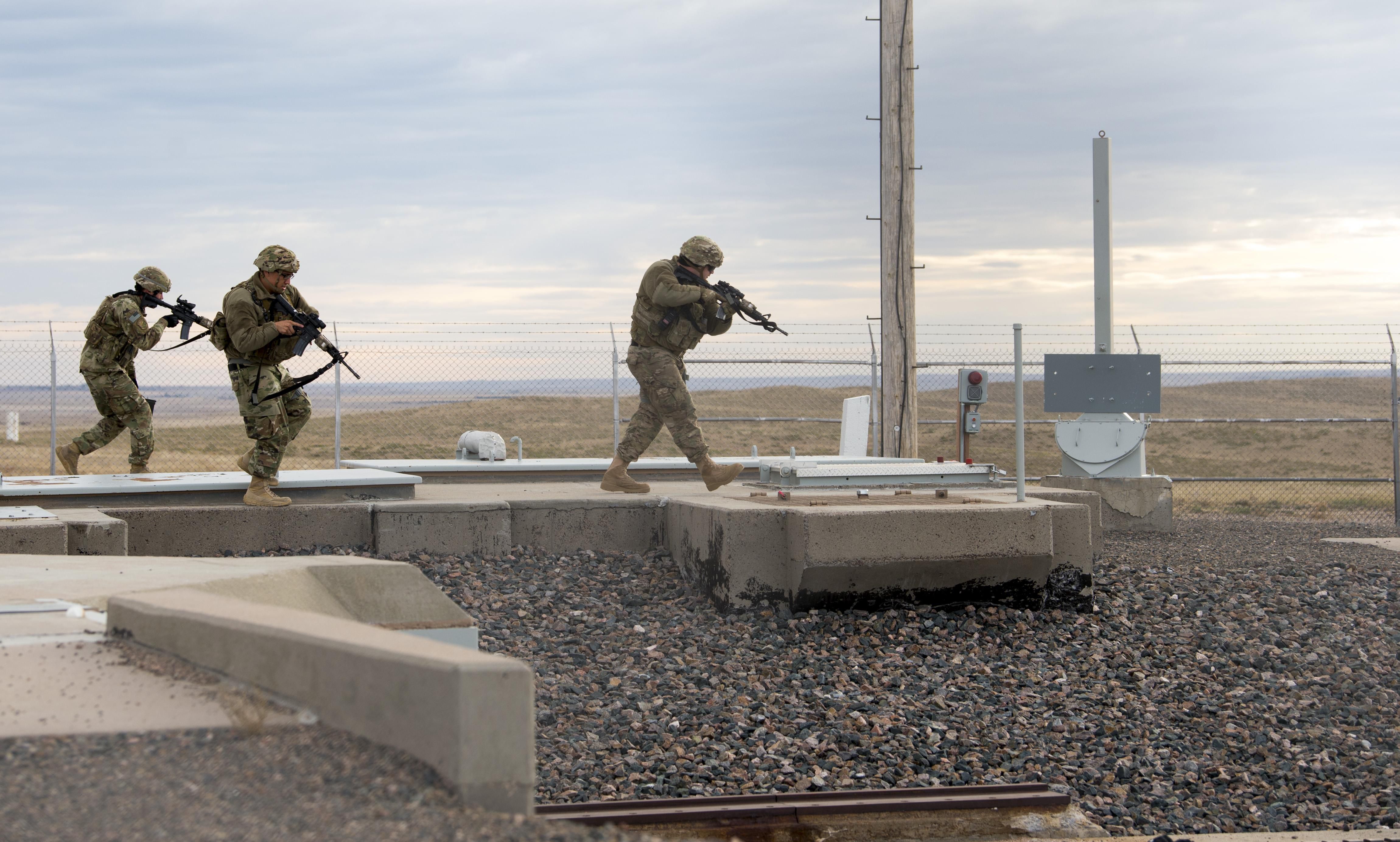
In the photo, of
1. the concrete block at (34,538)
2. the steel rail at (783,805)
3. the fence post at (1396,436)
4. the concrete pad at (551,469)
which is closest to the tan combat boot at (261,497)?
the concrete block at (34,538)

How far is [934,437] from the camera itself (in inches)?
1649

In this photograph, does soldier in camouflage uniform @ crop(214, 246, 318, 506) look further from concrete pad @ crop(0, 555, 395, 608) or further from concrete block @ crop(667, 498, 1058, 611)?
concrete block @ crop(667, 498, 1058, 611)

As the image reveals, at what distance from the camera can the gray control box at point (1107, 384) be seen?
10.4 meters

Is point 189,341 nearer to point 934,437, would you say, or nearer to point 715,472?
point 715,472

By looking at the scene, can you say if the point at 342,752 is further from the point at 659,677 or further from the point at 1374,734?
the point at 1374,734

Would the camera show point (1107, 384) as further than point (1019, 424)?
Yes

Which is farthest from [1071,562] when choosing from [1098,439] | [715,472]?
[1098,439]

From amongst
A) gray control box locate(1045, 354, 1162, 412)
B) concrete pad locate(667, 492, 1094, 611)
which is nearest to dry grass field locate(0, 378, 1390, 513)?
gray control box locate(1045, 354, 1162, 412)

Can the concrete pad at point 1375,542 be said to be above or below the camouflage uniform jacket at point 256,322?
below

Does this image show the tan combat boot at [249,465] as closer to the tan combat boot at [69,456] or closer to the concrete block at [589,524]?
the concrete block at [589,524]

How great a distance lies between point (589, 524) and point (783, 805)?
12.1 ft

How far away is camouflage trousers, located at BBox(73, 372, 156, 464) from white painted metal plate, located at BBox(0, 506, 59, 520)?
250 cm

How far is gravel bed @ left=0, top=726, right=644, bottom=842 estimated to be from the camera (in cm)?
228

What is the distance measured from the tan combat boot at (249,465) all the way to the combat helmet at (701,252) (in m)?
2.98
